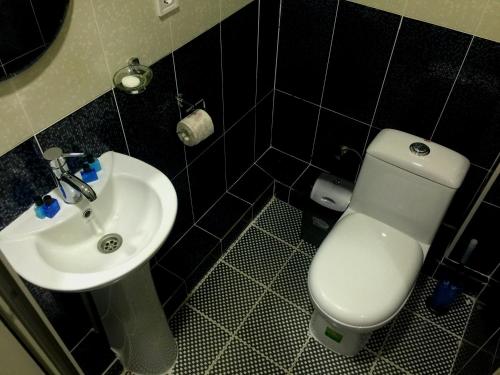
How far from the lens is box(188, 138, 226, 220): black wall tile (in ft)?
6.40

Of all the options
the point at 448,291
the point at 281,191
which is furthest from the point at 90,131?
the point at 448,291

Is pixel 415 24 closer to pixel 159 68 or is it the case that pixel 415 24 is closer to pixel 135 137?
pixel 159 68

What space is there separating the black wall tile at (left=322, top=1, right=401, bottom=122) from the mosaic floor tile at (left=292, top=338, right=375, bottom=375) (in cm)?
102

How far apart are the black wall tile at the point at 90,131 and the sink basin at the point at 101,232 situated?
1.9 inches

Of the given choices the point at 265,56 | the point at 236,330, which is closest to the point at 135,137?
the point at 265,56

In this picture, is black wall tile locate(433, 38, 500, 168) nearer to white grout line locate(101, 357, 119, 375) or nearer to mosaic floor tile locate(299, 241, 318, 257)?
mosaic floor tile locate(299, 241, 318, 257)

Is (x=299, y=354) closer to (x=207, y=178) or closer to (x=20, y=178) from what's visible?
(x=207, y=178)

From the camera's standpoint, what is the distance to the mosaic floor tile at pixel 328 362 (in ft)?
6.22

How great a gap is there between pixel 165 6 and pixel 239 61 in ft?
1.78

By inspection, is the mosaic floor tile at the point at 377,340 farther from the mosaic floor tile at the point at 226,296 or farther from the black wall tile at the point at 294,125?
the black wall tile at the point at 294,125

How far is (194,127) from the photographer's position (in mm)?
1615

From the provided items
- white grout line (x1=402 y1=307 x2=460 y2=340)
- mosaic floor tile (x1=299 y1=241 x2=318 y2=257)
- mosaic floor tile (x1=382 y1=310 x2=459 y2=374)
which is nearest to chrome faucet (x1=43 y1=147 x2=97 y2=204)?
mosaic floor tile (x1=299 y1=241 x2=318 y2=257)

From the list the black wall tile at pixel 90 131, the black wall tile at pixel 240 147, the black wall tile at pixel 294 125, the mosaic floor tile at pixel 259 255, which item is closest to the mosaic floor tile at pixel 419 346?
the mosaic floor tile at pixel 259 255

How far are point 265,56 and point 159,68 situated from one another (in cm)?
70
